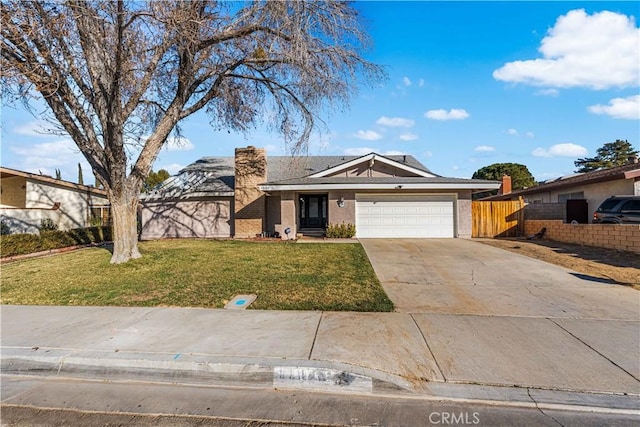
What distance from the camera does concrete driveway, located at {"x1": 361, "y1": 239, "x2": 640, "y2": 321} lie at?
5950mm

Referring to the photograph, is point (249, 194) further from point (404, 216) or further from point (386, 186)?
point (404, 216)

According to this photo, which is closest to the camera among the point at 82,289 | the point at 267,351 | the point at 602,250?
the point at 267,351

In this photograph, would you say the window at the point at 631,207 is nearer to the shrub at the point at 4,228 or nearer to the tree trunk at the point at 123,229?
the tree trunk at the point at 123,229

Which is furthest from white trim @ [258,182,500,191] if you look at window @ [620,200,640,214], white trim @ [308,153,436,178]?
window @ [620,200,640,214]

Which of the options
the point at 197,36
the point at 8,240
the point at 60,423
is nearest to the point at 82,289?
the point at 60,423

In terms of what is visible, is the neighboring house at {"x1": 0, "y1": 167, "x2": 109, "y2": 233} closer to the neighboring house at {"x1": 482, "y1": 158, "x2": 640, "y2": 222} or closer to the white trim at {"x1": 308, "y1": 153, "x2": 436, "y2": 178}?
the white trim at {"x1": 308, "y1": 153, "x2": 436, "y2": 178}

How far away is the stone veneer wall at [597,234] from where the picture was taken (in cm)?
1031

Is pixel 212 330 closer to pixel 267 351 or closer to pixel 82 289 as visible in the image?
pixel 267 351

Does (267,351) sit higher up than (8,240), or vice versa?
(8,240)

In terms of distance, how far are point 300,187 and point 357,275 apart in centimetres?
830

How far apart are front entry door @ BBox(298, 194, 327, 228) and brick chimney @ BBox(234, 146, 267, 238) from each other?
3380mm

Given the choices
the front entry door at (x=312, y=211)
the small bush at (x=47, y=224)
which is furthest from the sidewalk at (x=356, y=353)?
the small bush at (x=47, y=224)

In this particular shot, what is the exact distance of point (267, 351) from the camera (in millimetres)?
4219

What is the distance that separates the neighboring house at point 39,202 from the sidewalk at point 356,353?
15.7m
